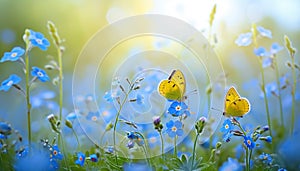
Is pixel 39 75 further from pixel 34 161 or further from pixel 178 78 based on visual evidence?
pixel 178 78

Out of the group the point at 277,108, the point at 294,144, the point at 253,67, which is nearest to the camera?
the point at 294,144

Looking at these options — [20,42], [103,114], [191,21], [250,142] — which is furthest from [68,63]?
[250,142]

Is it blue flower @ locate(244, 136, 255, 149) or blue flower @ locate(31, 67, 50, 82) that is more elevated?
blue flower @ locate(31, 67, 50, 82)

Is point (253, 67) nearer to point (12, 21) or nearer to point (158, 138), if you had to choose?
point (158, 138)

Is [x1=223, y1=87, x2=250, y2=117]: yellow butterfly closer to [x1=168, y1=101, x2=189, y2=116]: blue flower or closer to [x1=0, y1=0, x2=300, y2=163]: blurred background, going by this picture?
[x1=168, y1=101, x2=189, y2=116]: blue flower

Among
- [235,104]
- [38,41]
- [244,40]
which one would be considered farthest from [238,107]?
[38,41]

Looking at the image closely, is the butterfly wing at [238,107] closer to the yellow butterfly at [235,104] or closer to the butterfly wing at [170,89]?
the yellow butterfly at [235,104]

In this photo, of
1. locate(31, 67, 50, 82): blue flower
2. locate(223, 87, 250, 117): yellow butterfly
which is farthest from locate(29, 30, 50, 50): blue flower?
locate(223, 87, 250, 117): yellow butterfly
